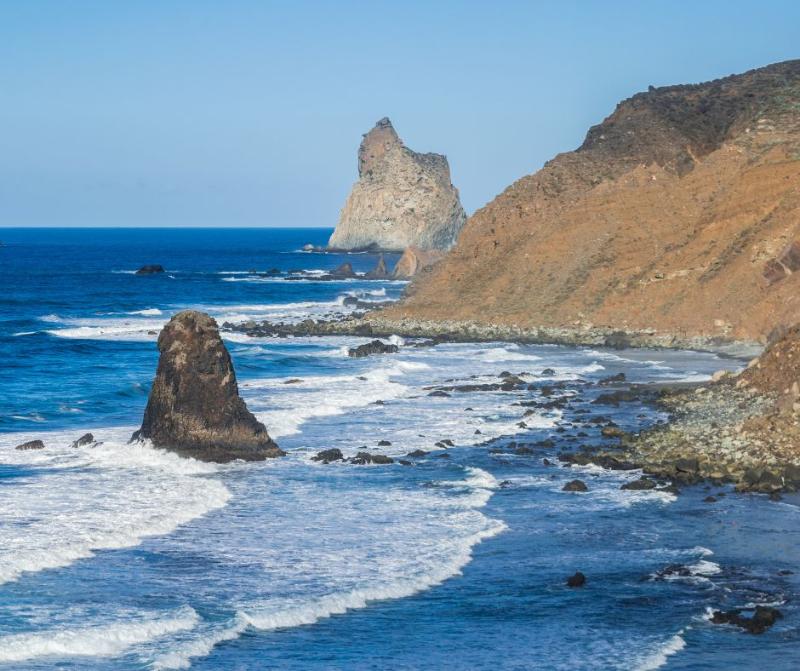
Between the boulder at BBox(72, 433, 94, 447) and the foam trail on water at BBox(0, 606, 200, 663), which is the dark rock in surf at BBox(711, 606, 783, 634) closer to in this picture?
the foam trail on water at BBox(0, 606, 200, 663)

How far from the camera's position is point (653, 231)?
75500mm

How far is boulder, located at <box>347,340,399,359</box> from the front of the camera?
208 feet

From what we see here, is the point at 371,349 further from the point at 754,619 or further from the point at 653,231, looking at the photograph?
the point at 754,619

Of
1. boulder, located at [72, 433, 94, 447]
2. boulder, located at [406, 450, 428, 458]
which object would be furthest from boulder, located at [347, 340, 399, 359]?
boulder, located at [406, 450, 428, 458]

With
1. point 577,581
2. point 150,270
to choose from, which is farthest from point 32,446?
point 150,270

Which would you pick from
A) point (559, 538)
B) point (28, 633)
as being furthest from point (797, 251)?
point (28, 633)

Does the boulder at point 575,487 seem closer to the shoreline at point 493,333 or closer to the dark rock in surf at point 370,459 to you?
the dark rock in surf at point 370,459

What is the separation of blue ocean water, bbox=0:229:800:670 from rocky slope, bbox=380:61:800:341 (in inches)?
905

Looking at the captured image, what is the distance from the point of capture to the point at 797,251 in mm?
61406

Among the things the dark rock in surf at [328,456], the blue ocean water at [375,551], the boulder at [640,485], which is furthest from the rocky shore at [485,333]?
the boulder at [640,485]

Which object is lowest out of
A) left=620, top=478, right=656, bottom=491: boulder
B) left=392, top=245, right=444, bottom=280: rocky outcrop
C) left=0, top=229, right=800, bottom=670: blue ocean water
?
left=0, top=229, right=800, bottom=670: blue ocean water

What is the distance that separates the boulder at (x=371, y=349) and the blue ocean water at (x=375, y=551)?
17189 millimetres

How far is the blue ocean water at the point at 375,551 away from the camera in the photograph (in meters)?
18.5

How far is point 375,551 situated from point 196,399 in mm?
10543
